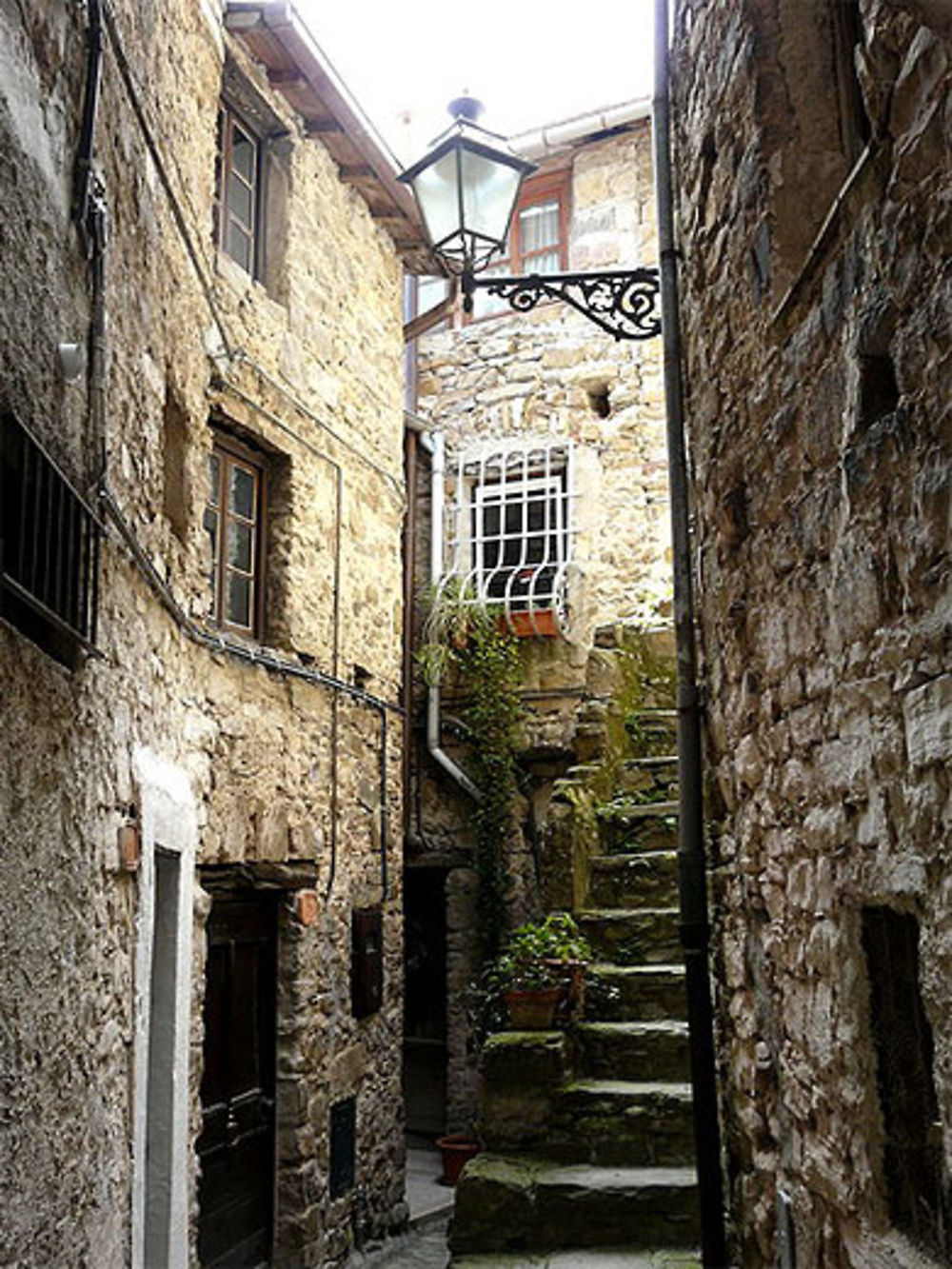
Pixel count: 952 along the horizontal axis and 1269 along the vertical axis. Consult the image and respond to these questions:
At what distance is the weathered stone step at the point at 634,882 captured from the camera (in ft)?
22.4

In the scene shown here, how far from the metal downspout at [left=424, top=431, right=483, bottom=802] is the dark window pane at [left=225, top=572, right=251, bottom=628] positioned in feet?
9.92

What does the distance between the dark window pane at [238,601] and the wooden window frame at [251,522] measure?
2 centimetres

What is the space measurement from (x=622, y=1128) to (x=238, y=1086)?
1862 millimetres

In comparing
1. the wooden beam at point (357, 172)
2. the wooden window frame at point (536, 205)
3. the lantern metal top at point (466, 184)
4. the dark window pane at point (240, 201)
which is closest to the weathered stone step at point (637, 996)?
the lantern metal top at point (466, 184)

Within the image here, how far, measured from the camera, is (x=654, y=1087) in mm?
5488

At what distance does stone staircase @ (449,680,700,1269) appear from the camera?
4891 millimetres

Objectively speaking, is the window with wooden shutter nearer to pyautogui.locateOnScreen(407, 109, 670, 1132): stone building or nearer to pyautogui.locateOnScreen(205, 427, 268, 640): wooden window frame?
pyautogui.locateOnScreen(205, 427, 268, 640): wooden window frame

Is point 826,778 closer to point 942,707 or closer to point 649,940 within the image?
point 942,707

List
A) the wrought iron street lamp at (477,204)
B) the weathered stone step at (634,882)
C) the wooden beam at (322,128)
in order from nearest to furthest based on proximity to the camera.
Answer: the wrought iron street lamp at (477,204) → the weathered stone step at (634,882) → the wooden beam at (322,128)

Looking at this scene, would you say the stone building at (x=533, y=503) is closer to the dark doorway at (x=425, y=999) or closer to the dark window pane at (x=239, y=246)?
the dark doorway at (x=425, y=999)

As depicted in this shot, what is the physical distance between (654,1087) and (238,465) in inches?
142

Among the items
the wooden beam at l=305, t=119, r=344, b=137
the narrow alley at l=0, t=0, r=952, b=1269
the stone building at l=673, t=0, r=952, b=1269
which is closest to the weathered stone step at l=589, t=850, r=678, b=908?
the narrow alley at l=0, t=0, r=952, b=1269

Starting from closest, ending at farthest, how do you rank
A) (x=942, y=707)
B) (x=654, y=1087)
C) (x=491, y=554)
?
1. (x=942, y=707)
2. (x=654, y=1087)
3. (x=491, y=554)

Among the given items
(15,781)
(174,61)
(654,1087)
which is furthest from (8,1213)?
(174,61)
